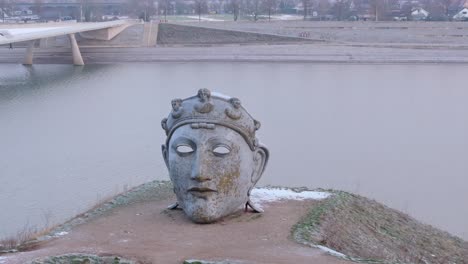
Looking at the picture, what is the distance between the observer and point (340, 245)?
27.7ft

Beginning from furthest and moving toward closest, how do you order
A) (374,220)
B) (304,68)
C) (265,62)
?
(265,62) → (304,68) → (374,220)

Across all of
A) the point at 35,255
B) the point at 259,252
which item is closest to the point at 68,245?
the point at 35,255

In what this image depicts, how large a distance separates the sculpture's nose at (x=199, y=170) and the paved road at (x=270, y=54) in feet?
104

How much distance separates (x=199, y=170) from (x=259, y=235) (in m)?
0.98

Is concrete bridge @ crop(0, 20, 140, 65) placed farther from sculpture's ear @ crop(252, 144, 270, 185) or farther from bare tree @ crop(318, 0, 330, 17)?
bare tree @ crop(318, 0, 330, 17)

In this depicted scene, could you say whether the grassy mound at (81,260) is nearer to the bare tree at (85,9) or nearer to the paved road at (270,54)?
the paved road at (270,54)

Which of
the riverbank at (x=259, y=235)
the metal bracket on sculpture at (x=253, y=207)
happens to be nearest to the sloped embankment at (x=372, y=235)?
the riverbank at (x=259, y=235)

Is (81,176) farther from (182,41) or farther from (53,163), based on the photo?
(182,41)

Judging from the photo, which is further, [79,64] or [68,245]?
[79,64]

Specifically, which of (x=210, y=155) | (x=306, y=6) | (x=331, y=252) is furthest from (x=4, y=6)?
(x=331, y=252)

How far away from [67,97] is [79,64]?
14.7m

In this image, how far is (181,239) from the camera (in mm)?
7984

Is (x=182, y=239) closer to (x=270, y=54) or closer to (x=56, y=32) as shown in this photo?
(x=56, y=32)

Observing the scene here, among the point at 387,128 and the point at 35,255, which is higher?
the point at 35,255
